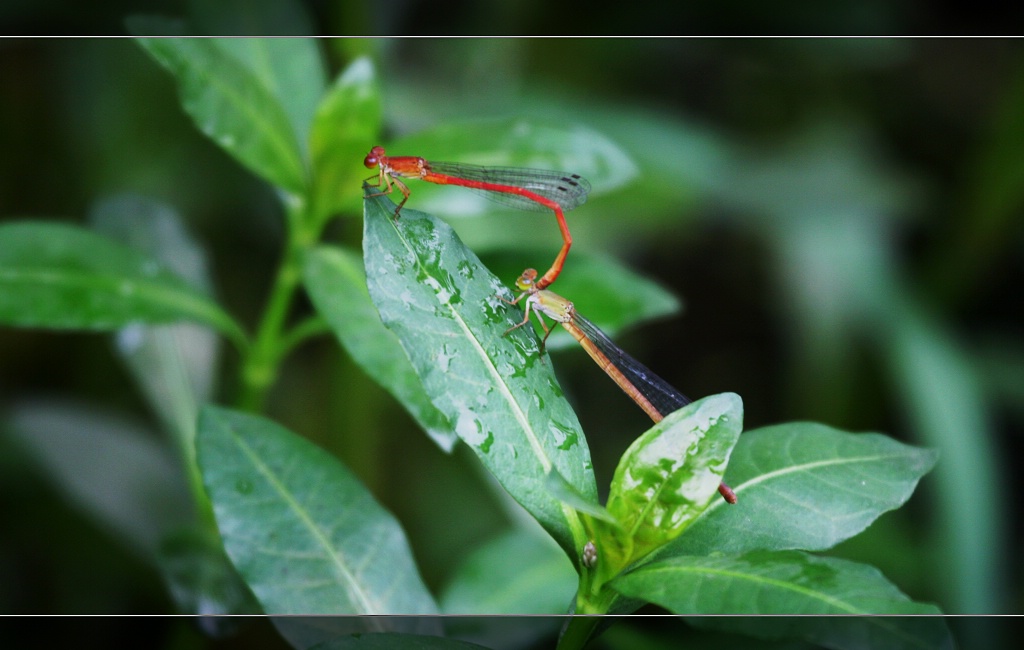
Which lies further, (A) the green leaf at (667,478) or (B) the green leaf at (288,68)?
(B) the green leaf at (288,68)

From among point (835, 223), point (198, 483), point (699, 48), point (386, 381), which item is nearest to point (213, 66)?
point (386, 381)


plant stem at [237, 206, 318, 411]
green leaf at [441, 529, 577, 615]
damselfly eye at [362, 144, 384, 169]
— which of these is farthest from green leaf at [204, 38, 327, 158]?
green leaf at [441, 529, 577, 615]

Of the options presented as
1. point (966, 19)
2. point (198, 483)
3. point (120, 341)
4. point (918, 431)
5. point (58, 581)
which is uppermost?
point (966, 19)

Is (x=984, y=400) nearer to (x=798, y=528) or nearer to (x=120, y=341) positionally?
(x=798, y=528)

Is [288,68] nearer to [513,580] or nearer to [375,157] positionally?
[375,157]

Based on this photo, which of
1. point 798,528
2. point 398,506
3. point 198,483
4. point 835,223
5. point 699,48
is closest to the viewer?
point 798,528

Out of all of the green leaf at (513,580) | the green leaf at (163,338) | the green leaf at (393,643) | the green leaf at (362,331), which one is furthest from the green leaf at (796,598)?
the green leaf at (163,338)

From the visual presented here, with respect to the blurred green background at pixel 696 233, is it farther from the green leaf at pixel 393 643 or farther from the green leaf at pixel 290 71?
the green leaf at pixel 393 643

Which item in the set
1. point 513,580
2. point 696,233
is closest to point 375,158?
point 513,580
